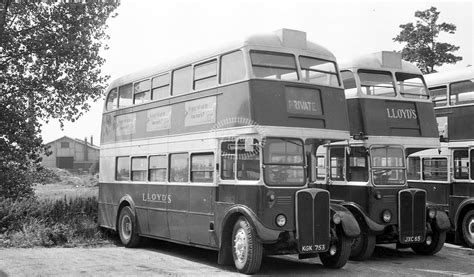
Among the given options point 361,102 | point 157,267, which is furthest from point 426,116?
point 157,267

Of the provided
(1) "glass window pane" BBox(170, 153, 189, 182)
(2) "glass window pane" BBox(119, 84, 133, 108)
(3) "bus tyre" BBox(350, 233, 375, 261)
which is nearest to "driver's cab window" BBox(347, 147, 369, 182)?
(3) "bus tyre" BBox(350, 233, 375, 261)

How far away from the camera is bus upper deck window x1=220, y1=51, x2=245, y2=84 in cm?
991

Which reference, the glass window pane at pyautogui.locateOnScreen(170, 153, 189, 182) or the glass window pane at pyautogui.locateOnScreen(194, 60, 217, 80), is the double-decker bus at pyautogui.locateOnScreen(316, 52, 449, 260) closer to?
the glass window pane at pyautogui.locateOnScreen(170, 153, 189, 182)

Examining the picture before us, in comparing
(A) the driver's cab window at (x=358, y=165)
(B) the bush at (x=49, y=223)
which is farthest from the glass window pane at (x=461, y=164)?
(B) the bush at (x=49, y=223)

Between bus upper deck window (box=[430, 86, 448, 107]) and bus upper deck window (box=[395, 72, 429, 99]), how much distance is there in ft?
6.58

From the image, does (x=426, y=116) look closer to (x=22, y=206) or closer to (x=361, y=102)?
(x=361, y=102)

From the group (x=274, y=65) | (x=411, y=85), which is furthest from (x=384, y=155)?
(x=274, y=65)

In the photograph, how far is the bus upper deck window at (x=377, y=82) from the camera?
12.4 metres

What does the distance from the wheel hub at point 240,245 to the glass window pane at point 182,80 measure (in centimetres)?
341

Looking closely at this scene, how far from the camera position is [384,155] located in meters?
12.0

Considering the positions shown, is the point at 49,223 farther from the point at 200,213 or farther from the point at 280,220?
the point at 280,220

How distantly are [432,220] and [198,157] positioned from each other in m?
5.50

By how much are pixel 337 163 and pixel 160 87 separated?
4.38m

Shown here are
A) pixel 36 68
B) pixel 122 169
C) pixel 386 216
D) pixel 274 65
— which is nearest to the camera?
pixel 274 65
